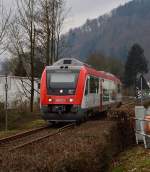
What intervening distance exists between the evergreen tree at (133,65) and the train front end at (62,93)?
88582mm

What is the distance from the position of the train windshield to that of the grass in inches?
317

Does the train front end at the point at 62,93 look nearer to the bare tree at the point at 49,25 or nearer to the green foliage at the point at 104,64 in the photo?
the bare tree at the point at 49,25

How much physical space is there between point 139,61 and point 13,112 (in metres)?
89.6

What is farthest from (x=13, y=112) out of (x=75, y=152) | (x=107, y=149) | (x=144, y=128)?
(x=75, y=152)

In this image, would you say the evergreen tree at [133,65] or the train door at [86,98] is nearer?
the train door at [86,98]

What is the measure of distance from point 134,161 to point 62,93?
1075 centimetres

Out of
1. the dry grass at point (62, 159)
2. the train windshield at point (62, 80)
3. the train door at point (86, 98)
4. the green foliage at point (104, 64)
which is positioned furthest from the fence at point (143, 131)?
the green foliage at point (104, 64)

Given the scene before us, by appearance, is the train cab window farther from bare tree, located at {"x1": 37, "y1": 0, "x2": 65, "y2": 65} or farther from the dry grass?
the dry grass

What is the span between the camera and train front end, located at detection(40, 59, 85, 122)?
2423cm

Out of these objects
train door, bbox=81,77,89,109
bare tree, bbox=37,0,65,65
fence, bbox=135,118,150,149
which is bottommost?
fence, bbox=135,118,150,149

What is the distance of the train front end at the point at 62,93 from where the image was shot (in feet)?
79.5

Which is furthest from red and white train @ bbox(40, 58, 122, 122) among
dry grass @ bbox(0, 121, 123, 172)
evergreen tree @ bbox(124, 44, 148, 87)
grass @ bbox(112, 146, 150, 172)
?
evergreen tree @ bbox(124, 44, 148, 87)

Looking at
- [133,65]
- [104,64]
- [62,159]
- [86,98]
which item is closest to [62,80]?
[86,98]

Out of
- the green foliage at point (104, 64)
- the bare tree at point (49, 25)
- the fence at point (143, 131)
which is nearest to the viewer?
the fence at point (143, 131)
